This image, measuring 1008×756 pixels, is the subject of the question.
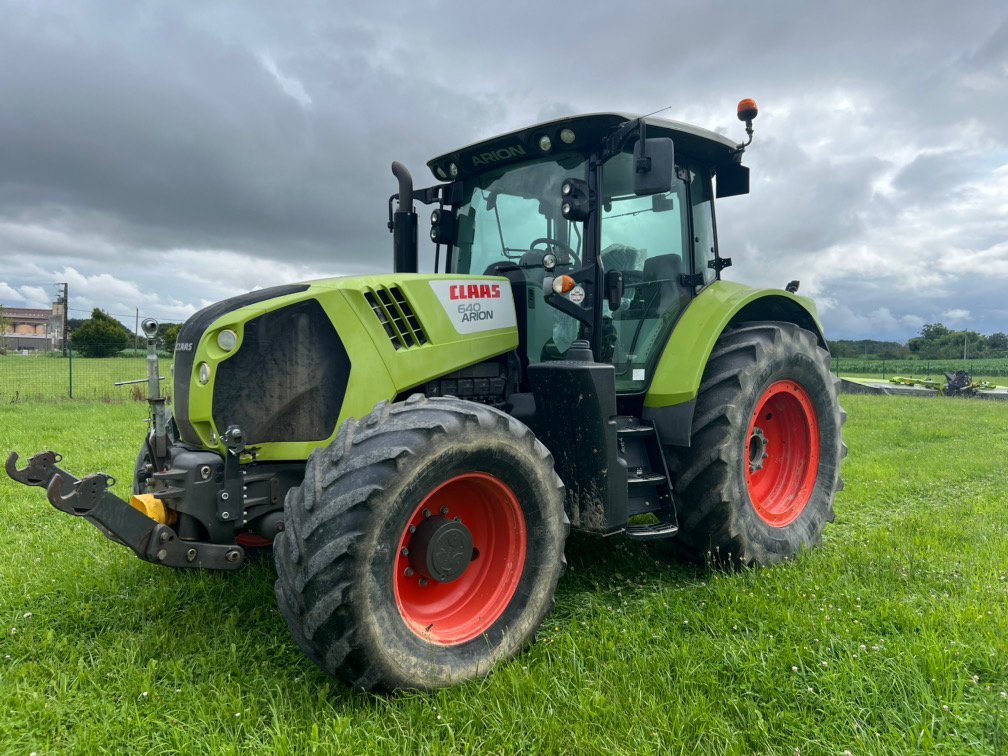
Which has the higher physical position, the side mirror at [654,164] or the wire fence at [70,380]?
the side mirror at [654,164]

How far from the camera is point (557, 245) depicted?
3727 millimetres

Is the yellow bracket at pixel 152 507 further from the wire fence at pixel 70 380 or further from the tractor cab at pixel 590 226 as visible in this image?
the wire fence at pixel 70 380

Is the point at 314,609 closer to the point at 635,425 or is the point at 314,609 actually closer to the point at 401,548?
Answer: the point at 401,548

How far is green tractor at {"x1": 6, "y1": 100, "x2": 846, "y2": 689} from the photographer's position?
2.48 metres

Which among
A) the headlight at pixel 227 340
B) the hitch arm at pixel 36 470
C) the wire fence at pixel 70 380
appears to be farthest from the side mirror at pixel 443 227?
the wire fence at pixel 70 380

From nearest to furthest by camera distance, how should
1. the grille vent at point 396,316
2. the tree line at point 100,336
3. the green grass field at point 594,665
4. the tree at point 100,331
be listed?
1. the green grass field at point 594,665
2. the grille vent at point 396,316
3. the tree line at point 100,336
4. the tree at point 100,331

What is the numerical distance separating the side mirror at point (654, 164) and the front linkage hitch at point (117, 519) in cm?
250

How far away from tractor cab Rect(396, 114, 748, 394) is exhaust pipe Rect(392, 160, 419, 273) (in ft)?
0.20

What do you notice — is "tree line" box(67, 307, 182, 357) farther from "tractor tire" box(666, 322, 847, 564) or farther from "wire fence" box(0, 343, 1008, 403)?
"tractor tire" box(666, 322, 847, 564)

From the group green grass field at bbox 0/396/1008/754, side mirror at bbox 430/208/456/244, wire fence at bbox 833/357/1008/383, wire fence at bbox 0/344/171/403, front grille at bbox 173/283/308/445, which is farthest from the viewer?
wire fence at bbox 833/357/1008/383

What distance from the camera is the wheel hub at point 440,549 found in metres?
2.69

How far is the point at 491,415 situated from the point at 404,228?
213 centimetres

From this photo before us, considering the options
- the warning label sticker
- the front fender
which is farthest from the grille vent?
the front fender

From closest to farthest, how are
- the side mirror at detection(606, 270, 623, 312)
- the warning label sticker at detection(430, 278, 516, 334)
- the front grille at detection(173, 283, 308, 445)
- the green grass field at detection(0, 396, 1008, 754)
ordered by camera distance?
the green grass field at detection(0, 396, 1008, 754) < the front grille at detection(173, 283, 308, 445) < the warning label sticker at detection(430, 278, 516, 334) < the side mirror at detection(606, 270, 623, 312)
